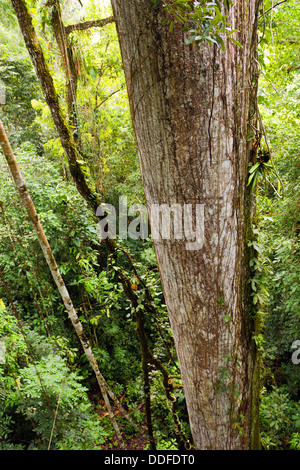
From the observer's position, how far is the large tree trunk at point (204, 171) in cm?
90

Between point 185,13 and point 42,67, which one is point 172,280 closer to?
point 185,13

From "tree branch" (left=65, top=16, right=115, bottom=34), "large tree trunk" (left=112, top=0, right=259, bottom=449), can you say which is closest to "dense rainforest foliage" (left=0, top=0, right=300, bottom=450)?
"tree branch" (left=65, top=16, right=115, bottom=34)

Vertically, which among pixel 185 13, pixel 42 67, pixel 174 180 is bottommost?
pixel 174 180

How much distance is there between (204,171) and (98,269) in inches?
189

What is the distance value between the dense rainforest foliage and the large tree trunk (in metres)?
0.16

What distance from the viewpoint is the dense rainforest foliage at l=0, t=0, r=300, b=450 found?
8.02 ft

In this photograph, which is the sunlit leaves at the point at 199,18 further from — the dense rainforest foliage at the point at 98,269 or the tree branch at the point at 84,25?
the tree branch at the point at 84,25

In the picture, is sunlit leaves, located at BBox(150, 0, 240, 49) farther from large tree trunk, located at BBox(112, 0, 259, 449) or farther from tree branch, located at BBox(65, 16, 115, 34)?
tree branch, located at BBox(65, 16, 115, 34)

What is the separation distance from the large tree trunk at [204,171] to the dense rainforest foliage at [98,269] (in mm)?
159

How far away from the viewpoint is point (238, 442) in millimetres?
1489

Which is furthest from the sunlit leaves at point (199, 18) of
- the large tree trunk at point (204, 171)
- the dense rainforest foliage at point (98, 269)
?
the dense rainforest foliage at point (98, 269)

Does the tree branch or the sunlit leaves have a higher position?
the tree branch
